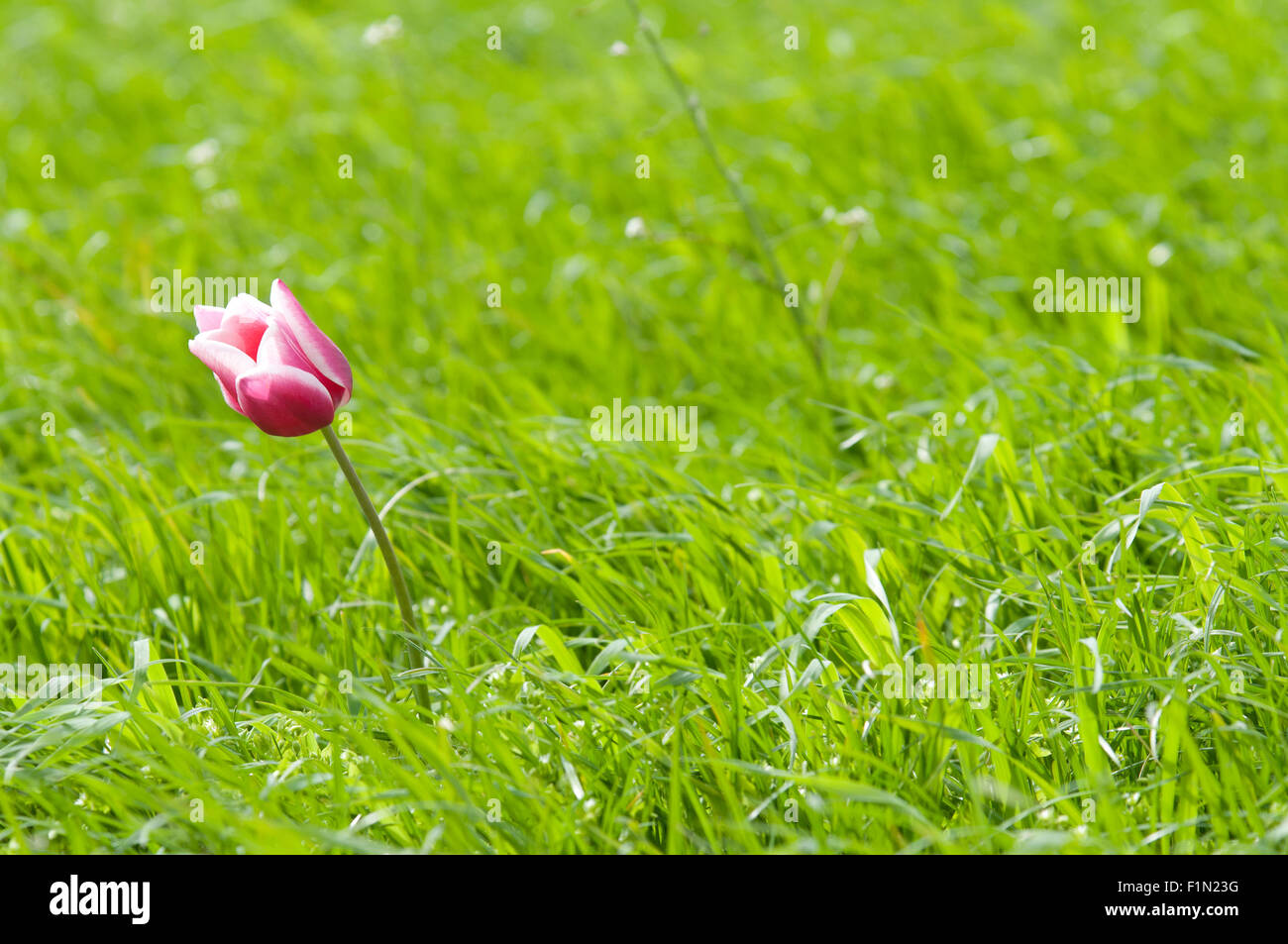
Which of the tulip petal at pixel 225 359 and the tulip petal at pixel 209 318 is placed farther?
the tulip petal at pixel 209 318

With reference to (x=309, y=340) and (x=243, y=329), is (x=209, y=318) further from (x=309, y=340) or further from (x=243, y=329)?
(x=309, y=340)

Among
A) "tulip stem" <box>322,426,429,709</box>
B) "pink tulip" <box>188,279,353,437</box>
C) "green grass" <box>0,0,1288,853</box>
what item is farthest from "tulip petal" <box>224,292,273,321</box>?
"green grass" <box>0,0,1288,853</box>

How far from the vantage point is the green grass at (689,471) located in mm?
Result: 1764

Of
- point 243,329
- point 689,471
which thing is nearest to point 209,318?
point 243,329

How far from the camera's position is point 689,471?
2.79 metres

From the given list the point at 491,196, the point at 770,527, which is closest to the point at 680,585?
the point at 770,527

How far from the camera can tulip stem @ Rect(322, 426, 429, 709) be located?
5.79 feet

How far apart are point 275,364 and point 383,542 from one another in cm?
33

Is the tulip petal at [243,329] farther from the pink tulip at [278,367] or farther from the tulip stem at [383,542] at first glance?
the tulip stem at [383,542]

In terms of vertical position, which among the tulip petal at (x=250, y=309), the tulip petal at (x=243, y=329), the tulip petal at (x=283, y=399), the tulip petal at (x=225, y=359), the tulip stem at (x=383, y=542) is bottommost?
the tulip stem at (x=383, y=542)

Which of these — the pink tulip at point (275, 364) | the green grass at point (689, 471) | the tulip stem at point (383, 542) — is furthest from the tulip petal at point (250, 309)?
the green grass at point (689, 471)

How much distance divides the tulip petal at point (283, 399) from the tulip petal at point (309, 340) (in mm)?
27

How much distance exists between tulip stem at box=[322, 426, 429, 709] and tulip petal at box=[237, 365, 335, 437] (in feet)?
0.14
